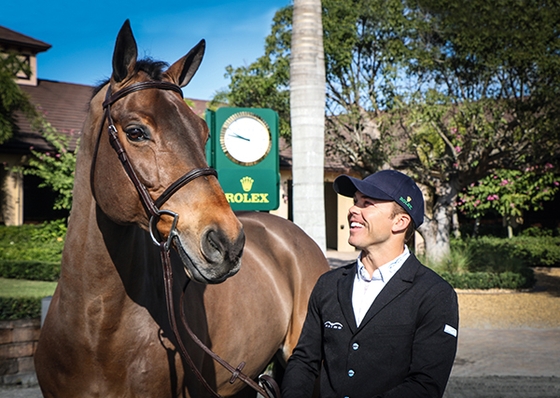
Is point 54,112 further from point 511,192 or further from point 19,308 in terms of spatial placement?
point 511,192

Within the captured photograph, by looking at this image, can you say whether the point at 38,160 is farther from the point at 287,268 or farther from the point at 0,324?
the point at 287,268

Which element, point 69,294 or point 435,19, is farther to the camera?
point 435,19

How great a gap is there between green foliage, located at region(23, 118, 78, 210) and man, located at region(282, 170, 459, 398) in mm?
14170

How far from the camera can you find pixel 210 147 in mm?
6520

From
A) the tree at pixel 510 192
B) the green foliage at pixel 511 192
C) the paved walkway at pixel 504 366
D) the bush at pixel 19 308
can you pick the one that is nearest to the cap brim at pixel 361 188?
the paved walkway at pixel 504 366

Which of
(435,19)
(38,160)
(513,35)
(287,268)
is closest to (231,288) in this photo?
(287,268)

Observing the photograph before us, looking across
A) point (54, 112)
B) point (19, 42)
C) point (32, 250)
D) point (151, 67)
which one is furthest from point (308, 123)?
point (19, 42)

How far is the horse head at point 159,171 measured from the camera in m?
2.14

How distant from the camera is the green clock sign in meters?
6.39

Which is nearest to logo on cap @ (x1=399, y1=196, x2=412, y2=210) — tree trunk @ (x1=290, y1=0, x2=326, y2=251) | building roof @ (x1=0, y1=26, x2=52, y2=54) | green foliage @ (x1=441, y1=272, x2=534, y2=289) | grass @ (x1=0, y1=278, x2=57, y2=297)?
tree trunk @ (x1=290, y1=0, x2=326, y2=251)

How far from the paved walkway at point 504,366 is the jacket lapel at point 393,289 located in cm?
406

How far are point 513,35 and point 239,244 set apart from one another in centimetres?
1246

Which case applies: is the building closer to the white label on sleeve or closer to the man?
the man

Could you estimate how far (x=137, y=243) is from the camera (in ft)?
8.56
